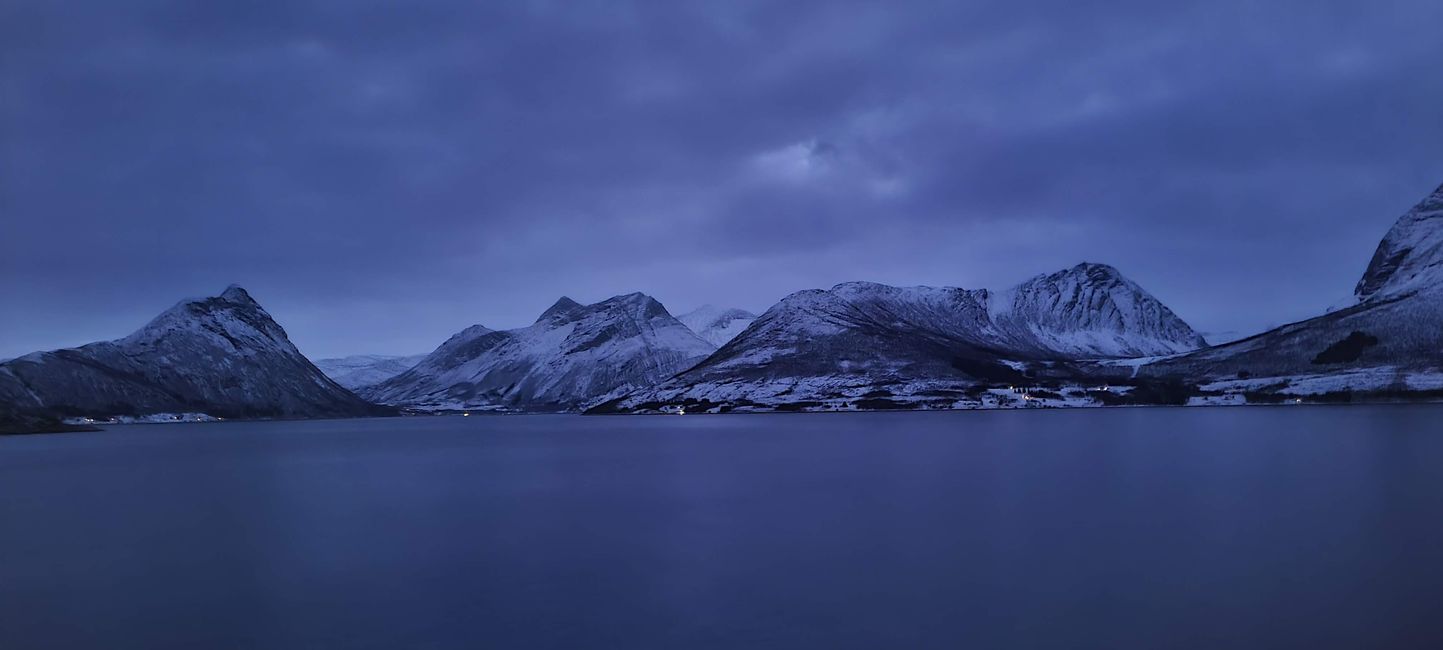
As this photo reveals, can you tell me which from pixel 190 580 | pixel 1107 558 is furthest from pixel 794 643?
pixel 190 580

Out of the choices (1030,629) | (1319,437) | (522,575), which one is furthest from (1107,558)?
(1319,437)

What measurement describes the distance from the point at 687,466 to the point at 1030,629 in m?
54.6

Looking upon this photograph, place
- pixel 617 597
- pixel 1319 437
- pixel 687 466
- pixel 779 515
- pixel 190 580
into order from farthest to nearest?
pixel 1319 437 → pixel 687 466 → pixel 779 515 → pixel 190 580 → pixel 617 597

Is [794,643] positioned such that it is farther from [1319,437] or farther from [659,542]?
[1319,437]

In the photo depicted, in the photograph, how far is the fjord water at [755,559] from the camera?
70.4 feet

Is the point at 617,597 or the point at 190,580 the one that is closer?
the point at 617,597

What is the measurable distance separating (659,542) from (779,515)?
8.54 m

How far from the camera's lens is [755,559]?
30859mm

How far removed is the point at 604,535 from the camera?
1459 inches

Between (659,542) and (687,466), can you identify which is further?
(687,466)

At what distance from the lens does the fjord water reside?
70.4ft

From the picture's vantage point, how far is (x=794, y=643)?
20.2 m

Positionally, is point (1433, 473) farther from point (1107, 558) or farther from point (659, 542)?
point (659, 542)

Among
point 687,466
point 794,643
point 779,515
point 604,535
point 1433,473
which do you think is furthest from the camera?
point 687,466
